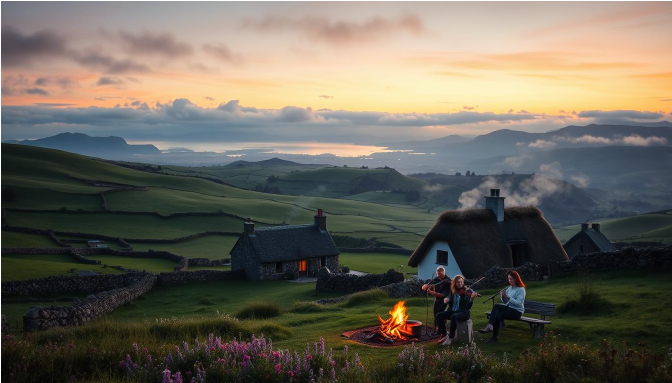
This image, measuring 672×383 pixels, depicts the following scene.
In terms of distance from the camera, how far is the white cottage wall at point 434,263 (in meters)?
32.3

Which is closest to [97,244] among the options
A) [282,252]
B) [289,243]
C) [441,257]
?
[289,243]

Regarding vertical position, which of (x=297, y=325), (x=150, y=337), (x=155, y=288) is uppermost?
(x=150, y=337)

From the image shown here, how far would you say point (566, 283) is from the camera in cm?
2302

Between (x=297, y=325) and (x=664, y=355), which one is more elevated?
(x=664, y=355)

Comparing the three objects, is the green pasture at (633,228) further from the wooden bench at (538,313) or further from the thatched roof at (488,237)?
the wooden bench at (538,313)

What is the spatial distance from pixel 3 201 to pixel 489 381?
3376 inches

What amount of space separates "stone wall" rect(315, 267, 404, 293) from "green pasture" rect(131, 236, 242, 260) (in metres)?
24.8

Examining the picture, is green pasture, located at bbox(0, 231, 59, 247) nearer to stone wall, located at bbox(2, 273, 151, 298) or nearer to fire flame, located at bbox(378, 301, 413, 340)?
stone wall, located at bbox(2, 273, 151, 298)

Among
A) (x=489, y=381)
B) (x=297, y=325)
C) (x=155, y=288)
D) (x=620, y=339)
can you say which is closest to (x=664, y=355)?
(x=620, y=339)

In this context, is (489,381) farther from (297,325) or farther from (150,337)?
(297,325)

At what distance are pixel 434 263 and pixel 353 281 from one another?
517 centimetres

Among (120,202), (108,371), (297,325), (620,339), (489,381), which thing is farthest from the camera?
(120,202)

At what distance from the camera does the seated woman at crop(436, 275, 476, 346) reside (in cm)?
1378

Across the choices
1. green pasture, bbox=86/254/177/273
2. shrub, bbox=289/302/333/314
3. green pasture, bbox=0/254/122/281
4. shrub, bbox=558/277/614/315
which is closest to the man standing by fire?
shrub, bbox=558/277/614/315
